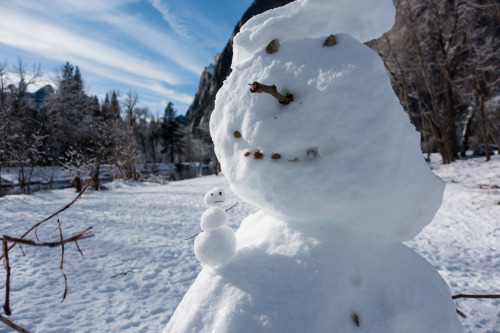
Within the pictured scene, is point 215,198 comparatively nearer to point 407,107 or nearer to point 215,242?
point 215,242

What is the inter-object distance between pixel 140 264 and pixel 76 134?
2745cm

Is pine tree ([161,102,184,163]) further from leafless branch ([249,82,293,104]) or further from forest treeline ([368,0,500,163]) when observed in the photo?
leafless branch ([249,82,293,104])

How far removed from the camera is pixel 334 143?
3.39ft

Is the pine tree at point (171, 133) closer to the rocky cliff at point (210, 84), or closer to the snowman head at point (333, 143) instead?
the rocky cliff at point (210, 84)

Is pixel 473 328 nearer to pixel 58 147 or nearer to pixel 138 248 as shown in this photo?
pixel 138 248

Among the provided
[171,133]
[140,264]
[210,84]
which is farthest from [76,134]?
[210,84]

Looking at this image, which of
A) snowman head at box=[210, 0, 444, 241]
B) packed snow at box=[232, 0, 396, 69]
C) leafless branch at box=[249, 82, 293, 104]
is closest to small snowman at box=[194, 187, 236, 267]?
snowman head at box=[210, 0, 444, 241]

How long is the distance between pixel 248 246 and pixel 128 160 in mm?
20183

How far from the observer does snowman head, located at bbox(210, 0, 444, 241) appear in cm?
102

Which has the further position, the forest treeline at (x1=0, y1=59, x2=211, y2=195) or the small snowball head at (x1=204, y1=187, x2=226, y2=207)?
the forest treeline at (x1=0, y1=59, x2=211, y2=195)

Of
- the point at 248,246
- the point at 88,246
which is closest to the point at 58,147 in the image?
the point at 88,246

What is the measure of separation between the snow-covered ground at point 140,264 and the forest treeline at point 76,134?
2027 mm

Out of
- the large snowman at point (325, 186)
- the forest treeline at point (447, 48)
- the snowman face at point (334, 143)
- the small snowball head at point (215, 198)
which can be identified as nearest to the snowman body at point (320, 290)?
the large snowman at point (325, 186)

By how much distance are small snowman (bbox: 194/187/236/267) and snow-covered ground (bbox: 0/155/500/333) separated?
2.37m
